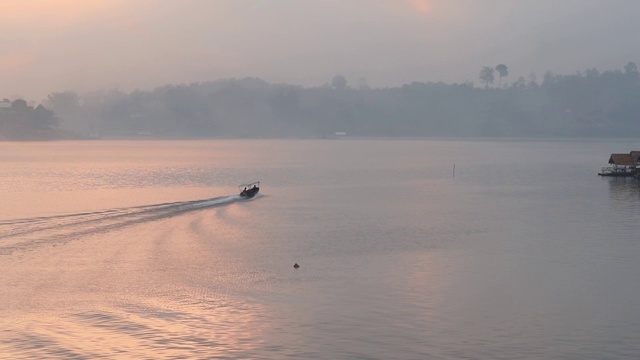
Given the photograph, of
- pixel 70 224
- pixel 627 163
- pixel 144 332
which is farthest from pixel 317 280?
pixel 627 163

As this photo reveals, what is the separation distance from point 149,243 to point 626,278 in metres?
24.6

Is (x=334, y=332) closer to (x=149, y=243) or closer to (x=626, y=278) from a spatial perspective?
(x=626, y=278)

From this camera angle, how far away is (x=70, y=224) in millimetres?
50469

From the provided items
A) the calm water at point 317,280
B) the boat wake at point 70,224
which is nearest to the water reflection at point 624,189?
the calm water at point 317,280

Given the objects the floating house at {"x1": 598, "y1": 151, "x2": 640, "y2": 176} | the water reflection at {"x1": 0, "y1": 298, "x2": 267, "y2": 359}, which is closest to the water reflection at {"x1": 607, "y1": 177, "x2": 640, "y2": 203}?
the floating house at {"x1": 598, "y1": 151, "x2": 640, "y2": 176}

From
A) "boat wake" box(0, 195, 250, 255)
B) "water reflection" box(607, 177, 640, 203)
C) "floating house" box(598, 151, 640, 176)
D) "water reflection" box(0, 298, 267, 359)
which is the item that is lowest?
"water reflection" box(0, 298, 267, 359)

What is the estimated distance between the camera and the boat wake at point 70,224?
144 ft

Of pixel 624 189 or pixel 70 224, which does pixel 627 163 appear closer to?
pixel 624 189

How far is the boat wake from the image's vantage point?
43.8m

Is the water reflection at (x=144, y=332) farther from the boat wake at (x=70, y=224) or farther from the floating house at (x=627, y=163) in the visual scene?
the floating house at (x=627, y=163)

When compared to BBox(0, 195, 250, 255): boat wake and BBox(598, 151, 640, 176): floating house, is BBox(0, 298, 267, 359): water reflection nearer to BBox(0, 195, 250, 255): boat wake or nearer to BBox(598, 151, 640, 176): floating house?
BBox(0, 195, 250, 255): boat wake

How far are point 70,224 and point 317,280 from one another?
21.7 metres

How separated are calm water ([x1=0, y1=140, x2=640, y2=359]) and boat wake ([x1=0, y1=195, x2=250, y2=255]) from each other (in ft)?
0.63

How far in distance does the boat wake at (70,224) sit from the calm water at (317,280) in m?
0.19
